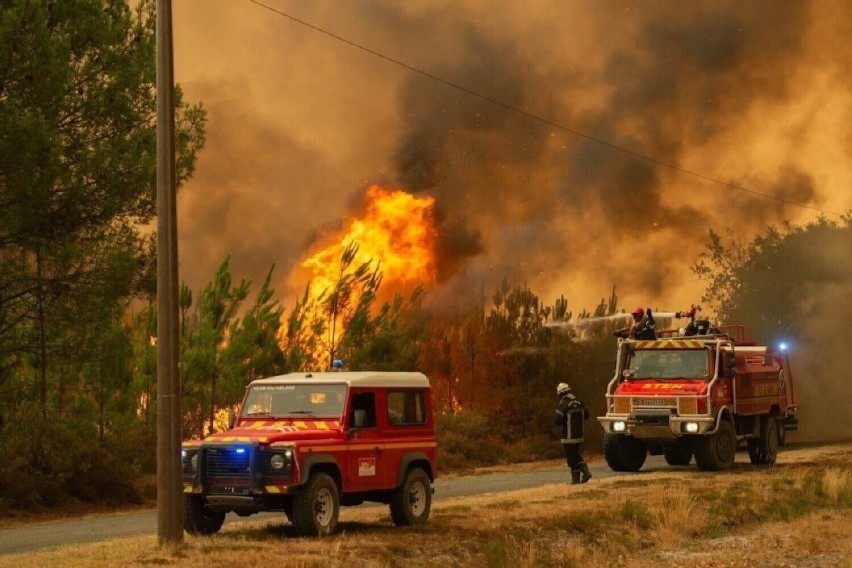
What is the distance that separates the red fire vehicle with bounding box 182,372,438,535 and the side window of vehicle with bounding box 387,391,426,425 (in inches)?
0.5

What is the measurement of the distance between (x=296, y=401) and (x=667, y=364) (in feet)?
42.0

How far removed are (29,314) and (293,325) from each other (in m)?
7.34

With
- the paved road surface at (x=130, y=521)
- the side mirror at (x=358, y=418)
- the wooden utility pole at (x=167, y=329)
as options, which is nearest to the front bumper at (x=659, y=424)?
the paved road surface at (x=130, y=521)

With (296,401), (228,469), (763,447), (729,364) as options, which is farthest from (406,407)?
(763,447)

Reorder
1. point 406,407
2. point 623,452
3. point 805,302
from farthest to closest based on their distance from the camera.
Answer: point 805,302, point 623,452, point 406,407

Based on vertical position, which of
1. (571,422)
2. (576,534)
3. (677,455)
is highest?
(571,422)

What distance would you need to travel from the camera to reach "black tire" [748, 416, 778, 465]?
27906 mm

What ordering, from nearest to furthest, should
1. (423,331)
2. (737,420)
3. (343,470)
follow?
(343,470) → (737,420) → (423,331)

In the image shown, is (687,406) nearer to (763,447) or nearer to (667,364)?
(667,364)

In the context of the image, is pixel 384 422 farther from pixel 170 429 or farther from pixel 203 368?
pixel 203 368

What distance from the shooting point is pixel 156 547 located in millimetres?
13758

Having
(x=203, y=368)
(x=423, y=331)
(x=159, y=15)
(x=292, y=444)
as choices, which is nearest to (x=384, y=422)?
(x=292, y=444)

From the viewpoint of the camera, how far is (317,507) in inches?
584

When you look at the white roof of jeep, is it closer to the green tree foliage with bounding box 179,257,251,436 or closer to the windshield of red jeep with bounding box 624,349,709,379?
the green tree foliage with bounding box 179,257,251,436
